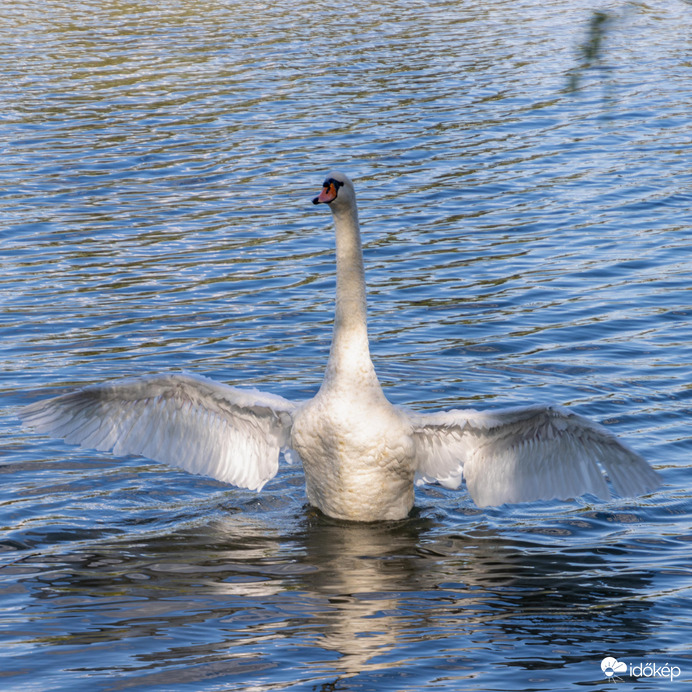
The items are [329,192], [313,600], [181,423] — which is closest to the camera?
[313,600]

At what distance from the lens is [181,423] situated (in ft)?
31.1

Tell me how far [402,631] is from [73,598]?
89.6 inches

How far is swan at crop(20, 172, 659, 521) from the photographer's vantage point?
848 centimetres

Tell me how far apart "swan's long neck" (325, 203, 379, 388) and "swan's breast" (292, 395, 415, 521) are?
0.59ft

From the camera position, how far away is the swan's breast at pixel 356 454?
28.5 feet

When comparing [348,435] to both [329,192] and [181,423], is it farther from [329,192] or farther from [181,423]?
[329,192]

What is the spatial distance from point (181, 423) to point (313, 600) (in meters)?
2.13

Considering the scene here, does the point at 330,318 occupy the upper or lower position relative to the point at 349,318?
lower

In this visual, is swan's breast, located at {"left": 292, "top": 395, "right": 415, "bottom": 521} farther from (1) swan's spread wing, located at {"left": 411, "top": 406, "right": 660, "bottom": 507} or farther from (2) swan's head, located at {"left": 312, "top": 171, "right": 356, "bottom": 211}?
(2) swan's head, located at {"left": 312, "top": 171, "right": 356, "bottom": 211}

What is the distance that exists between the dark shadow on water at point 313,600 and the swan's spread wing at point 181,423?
49cm

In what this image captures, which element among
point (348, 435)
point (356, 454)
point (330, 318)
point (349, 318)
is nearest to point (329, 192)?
point (349, 318)

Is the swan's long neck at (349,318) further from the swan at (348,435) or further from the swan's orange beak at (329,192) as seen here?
the swan's orange beak at (329,192)
